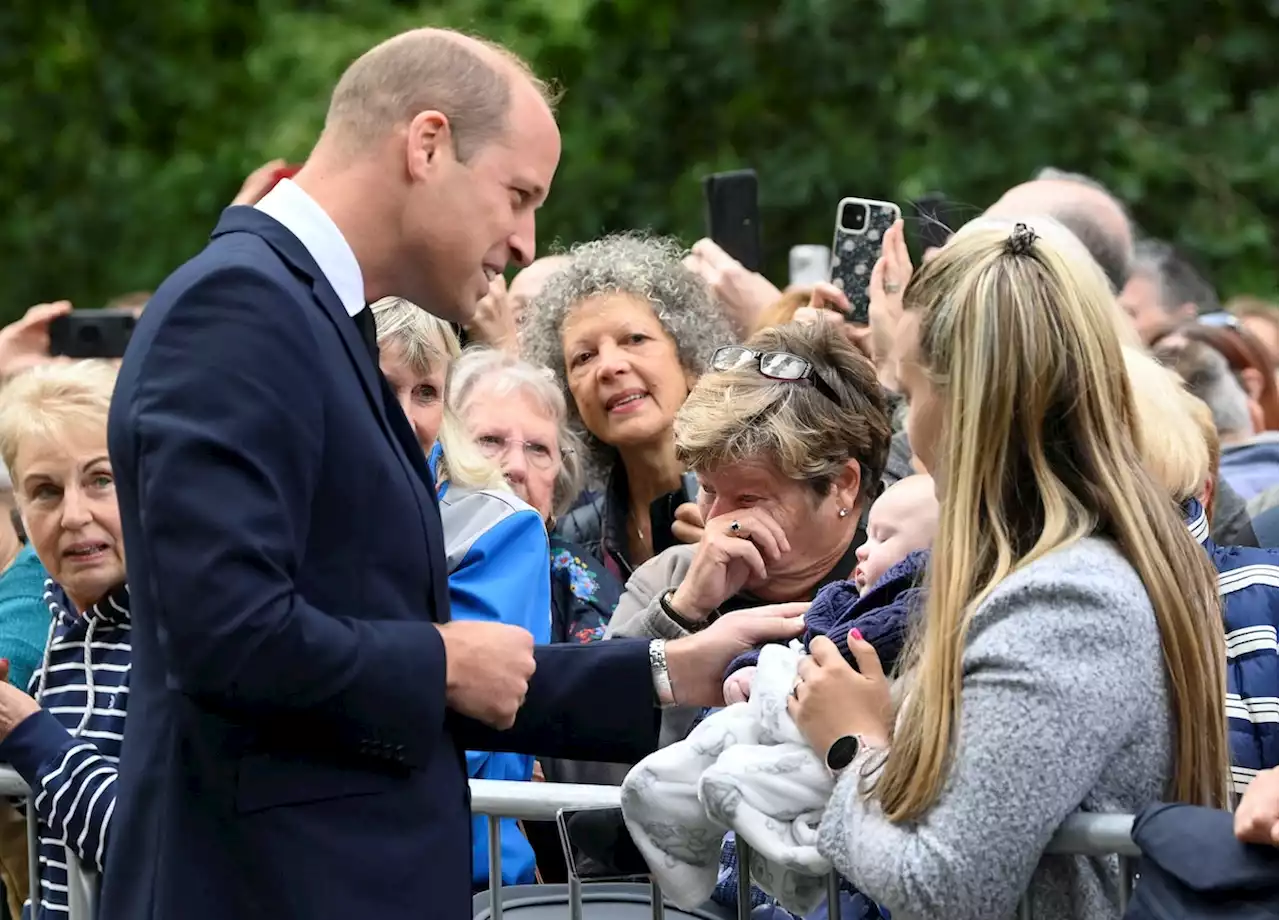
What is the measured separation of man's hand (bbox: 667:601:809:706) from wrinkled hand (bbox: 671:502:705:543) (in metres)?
1.08

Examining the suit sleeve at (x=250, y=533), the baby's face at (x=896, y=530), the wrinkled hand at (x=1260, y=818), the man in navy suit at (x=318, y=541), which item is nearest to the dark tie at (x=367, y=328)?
the man in navy suit at (x=318, y=541)

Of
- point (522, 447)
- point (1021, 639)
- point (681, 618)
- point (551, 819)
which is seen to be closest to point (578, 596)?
point (522, 447)

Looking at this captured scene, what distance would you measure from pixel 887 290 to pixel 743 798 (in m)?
1.81

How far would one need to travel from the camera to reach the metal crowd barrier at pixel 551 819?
2658 mm

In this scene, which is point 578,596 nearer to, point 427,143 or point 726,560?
point 726,560

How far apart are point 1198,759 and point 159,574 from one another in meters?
1.33

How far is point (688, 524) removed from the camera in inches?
170

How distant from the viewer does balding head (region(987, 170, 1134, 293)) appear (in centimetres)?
536

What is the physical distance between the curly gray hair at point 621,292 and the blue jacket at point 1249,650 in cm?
194

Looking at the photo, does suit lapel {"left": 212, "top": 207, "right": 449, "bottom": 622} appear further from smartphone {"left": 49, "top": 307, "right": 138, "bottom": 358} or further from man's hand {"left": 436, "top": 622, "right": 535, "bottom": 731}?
smartphone {"left": 49, "top": 307, "right": 138, "bottom": 358}

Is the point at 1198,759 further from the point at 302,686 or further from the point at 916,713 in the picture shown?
the point at 302,686

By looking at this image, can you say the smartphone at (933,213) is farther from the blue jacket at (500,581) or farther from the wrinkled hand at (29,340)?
the wrinkled hand at (29,340)

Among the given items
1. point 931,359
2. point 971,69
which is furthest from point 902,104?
point 931,359

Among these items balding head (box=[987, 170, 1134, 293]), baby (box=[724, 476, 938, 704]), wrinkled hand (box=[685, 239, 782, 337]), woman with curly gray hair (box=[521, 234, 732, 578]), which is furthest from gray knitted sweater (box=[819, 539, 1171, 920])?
wrinkled hand (box=[685, 239, 782, 337])
